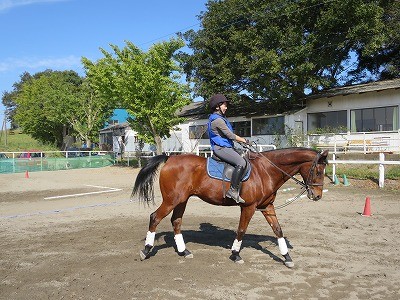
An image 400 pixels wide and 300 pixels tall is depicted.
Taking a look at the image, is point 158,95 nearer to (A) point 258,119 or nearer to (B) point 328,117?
(A) point 258,119

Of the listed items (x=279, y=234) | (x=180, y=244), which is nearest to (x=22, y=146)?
(x=180, y=244)

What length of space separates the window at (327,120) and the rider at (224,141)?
21.8 m

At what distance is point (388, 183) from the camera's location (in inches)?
583

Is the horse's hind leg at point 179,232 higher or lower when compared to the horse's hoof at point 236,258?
higher

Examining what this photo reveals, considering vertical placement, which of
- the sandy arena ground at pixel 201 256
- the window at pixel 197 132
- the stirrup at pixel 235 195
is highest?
Result: the window at pixel 197 132

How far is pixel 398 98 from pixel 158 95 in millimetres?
16693

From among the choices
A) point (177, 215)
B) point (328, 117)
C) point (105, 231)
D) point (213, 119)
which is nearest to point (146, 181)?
point (177, 215)

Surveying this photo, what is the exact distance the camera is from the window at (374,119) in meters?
23.5

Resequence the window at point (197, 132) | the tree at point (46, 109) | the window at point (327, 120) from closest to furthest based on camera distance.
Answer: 1. the window at point (327, 120)
2. the window at point (197, 132)
3. the tree at point (46, 109)

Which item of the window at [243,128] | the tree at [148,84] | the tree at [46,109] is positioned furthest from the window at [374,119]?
the tree at [46,109]

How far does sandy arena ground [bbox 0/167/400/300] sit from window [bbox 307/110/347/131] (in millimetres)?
16596

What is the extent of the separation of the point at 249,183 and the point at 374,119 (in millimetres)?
21882

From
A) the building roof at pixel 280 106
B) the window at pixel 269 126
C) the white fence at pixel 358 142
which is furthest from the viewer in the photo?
the window at pixel 269 126

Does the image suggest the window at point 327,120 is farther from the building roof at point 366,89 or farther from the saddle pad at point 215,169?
the saddle pad at point 215,169
